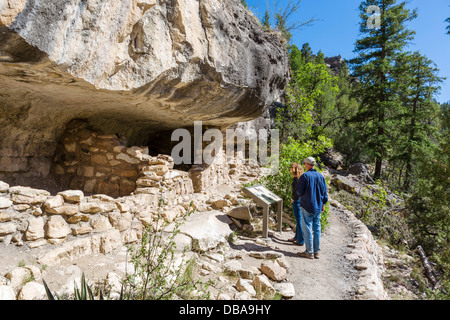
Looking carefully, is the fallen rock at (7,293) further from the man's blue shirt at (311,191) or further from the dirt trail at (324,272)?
the man's blue shirt at (311,191)

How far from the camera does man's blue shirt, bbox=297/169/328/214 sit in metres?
3.49

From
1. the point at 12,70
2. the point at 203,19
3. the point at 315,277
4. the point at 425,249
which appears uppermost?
the point at 203,19

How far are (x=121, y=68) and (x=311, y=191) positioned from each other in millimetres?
2719

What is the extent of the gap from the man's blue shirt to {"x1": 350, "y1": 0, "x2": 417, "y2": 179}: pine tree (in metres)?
10.3

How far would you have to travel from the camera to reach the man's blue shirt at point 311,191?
3.49 m

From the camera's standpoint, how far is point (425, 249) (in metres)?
6.07

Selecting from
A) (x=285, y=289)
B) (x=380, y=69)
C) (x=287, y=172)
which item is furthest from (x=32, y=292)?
(x=380, y=69)

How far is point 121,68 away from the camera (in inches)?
115

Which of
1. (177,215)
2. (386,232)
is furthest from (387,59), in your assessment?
(177,215)

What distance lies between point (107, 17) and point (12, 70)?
3.27 feet

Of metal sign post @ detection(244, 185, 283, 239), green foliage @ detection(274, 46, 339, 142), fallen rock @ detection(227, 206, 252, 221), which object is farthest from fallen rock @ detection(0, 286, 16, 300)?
green foliage @ detection(274, 46, 339, 142)

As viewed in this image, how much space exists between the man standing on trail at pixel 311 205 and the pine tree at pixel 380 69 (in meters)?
10.3

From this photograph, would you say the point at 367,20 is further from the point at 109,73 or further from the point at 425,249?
the point at 109,73
